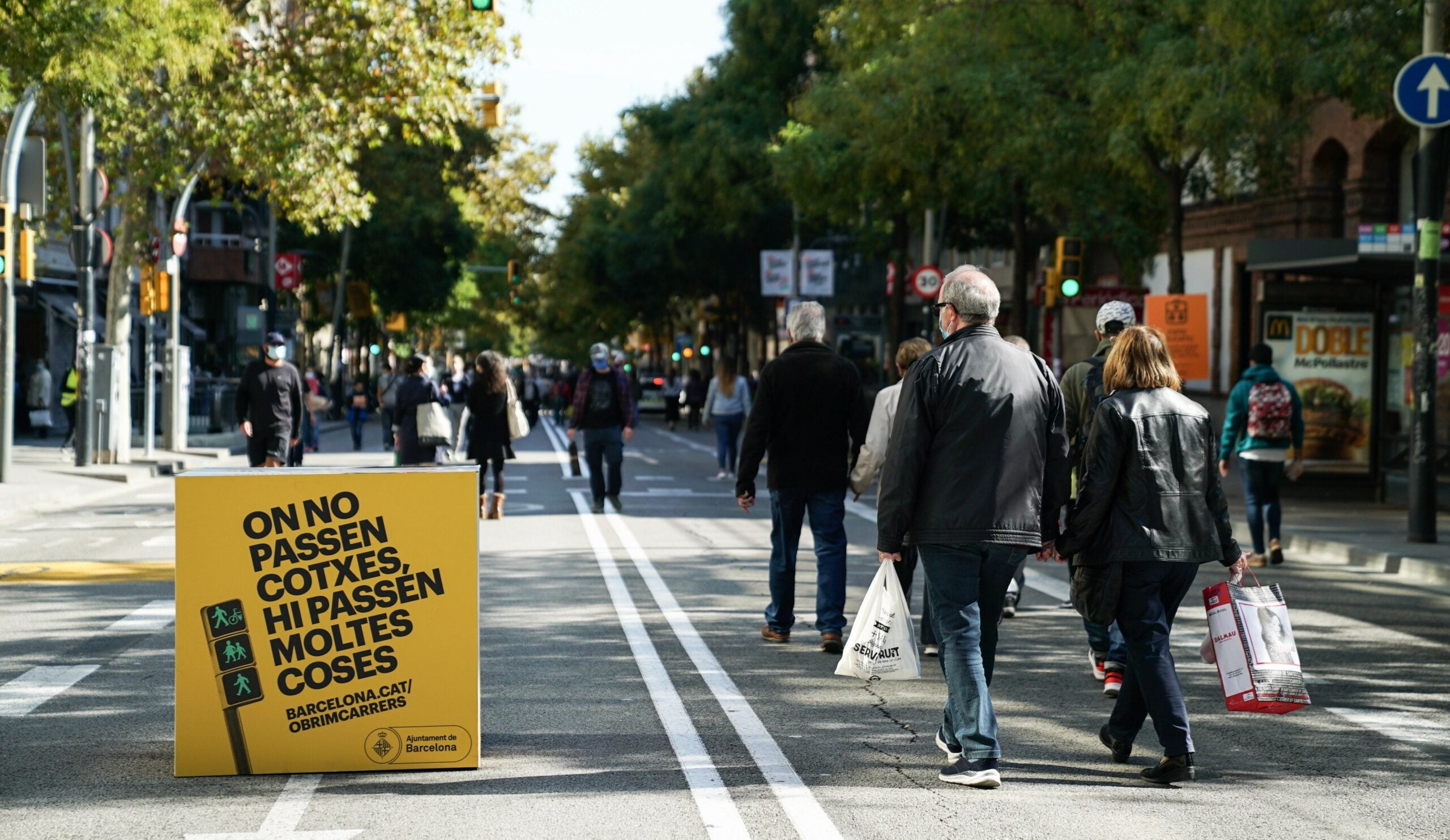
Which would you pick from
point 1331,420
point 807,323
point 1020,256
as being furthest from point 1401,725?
point 1020,256

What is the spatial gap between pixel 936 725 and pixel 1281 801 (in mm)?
1638

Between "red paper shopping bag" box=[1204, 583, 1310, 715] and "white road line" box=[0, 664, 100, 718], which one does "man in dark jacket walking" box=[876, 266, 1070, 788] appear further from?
"white road line" box=[0, 664, 100, 718]

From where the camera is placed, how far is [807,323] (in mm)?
9289

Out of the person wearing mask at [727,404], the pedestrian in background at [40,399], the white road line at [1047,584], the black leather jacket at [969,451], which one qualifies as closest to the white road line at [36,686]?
the black leather jacket at [969,451]

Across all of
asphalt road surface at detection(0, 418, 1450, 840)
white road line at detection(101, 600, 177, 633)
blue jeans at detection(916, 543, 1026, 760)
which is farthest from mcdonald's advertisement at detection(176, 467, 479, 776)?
white road line at detection(101, 600, 177, 633)

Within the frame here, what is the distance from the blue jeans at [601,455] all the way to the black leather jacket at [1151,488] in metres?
12.2

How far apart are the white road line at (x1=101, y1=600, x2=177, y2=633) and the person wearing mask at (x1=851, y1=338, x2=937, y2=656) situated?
12.4 feet

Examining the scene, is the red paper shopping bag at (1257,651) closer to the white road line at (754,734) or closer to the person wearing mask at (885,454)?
the white road line at (754,734)

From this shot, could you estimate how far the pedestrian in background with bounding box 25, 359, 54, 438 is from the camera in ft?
114

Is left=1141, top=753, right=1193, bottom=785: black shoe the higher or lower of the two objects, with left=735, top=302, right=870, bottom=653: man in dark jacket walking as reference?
lower

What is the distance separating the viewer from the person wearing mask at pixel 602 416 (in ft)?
59.4

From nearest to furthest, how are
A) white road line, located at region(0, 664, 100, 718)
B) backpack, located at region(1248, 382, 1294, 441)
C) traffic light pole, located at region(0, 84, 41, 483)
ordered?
white road line, located at region(0, 664, 100, 718)
backpack, located at region(1248, 382, 1294, 441)
traffic light pole, located at region(0, 84, 41, 483)

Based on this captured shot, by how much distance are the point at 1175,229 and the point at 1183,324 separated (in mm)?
1230

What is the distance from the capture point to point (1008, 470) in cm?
602
